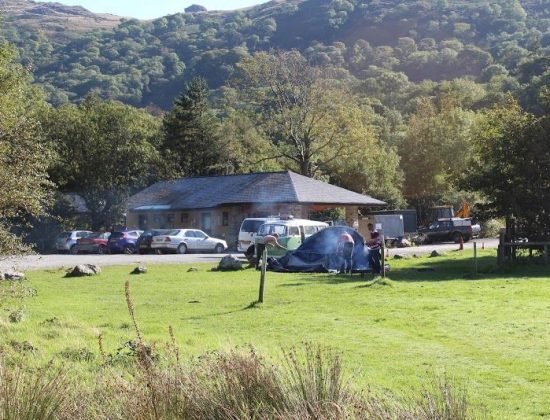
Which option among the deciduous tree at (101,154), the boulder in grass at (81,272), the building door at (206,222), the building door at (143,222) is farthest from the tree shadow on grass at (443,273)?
the deciduous tree at (101,154)

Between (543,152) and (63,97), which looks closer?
(543,152)

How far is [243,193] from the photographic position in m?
48.1

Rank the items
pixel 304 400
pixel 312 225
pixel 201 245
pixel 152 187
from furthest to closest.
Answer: pixel 152 187 → pixel 201 245 → pixel 312 225 → pixel 304 400

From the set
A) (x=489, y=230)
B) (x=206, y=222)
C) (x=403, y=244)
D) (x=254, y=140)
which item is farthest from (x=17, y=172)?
(x=254, y=140)

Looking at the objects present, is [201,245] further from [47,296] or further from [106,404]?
[106,404]

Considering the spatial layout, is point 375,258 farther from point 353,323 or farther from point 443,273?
point 353,323

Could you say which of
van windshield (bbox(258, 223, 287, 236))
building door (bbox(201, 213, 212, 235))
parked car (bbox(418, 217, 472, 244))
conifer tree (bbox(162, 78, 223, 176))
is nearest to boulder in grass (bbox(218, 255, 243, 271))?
van windshield (bbox(258, 223, 287, 236))

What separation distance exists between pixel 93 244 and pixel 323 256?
22772 mm

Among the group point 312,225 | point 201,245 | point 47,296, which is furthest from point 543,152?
point 201,245

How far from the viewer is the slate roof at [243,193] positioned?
153 feet

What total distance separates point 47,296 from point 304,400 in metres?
13.8

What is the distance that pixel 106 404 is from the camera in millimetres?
4879

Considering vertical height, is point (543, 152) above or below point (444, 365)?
above

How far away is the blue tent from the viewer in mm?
24062
